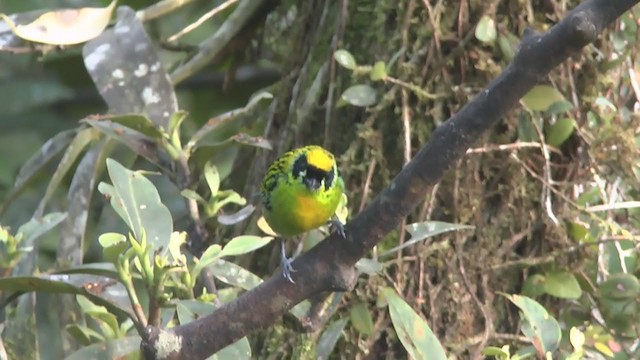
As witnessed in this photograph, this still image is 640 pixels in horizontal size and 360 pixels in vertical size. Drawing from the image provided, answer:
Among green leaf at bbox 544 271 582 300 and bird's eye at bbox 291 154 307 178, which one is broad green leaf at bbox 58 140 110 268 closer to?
bird's eye at bbox 291 154 307 178

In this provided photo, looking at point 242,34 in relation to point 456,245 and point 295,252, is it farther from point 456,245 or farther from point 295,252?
point 456,245

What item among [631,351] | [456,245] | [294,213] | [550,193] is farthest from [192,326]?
[631,351]

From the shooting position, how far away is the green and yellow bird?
47.2 inches

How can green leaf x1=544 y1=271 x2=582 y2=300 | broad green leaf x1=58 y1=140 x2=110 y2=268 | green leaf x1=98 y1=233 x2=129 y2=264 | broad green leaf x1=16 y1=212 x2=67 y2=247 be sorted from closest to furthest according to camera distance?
green leaf x1=98 y1=233 x2=129 y2=264 → broad green leaf x1=16 y1=212 x2=67 y2=247 → green leaf x1=544 y1=271 x2=582 y2=300 → broad green leaf x1=58 y1=140 x2=110 y2=268

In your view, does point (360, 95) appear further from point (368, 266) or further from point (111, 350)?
point (111, 350)

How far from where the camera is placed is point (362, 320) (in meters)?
A: 1.18

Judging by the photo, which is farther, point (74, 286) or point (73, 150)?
point (73, 150)

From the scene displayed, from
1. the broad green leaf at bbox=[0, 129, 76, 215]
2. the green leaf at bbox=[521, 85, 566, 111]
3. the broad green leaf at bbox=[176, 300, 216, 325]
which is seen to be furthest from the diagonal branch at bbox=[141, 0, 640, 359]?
the broad green leaf at bbox=[0, 129, 76, 215]

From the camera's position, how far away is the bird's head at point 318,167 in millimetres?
1199

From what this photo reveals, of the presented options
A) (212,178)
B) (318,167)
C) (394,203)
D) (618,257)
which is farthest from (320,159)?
(618,257)

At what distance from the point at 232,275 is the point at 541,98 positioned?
0.46m

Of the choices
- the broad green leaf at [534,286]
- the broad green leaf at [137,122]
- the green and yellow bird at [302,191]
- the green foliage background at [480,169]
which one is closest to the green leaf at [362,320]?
the green foliage background at [480,169]

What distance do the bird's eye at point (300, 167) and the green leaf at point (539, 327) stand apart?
12.9 inches

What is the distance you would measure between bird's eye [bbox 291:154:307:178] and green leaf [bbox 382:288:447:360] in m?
0.24
